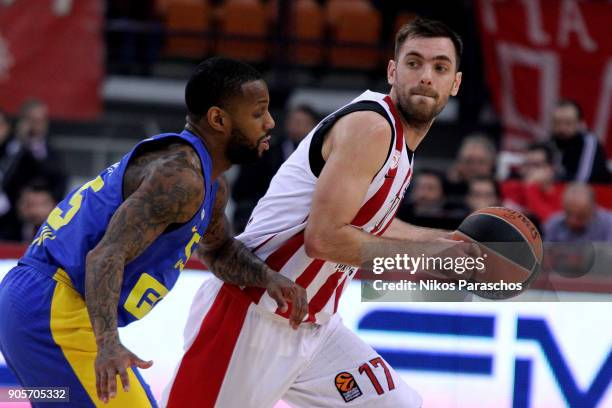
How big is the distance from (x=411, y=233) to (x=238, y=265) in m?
0.75

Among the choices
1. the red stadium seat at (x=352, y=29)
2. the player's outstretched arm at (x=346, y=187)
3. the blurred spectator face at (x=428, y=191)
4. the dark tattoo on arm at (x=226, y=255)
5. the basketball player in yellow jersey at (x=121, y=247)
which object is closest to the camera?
the basketball player in yellow jersey at (x=121, y=247)

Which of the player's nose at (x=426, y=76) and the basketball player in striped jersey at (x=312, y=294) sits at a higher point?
the player's nose at (x=426, y=76)

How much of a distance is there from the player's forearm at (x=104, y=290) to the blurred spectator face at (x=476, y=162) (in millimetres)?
5082

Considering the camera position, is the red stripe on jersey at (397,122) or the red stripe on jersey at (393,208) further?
the red stripe on jersey at (393,208)

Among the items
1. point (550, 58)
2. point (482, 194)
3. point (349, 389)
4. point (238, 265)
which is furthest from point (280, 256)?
point (550, 58)

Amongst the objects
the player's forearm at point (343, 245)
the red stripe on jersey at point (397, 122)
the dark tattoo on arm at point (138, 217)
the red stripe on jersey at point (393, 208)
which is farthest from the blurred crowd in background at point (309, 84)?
the dark tattoo on arm at point (138, 217)

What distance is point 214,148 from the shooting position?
13.5ft

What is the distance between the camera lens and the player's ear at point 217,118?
13.4 ft

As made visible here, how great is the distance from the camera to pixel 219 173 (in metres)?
4.15

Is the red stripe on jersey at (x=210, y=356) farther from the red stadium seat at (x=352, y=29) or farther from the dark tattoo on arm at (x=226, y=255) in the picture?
the red stadium seat at (x=352, y=29)

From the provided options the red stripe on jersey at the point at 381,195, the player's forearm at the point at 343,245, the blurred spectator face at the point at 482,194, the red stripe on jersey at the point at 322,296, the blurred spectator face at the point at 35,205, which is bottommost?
the blurred spectator face at the point at 35,205

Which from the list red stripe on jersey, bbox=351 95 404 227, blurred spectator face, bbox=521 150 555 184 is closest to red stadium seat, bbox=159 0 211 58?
blurred spectator face, bbox=521 150 555 184

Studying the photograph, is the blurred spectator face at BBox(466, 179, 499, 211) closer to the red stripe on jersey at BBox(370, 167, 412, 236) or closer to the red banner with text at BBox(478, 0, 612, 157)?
the red banner with text at BBox(478, 0, 612, 157)

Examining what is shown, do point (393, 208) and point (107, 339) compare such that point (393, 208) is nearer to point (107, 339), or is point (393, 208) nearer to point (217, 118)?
point (217, 118)
